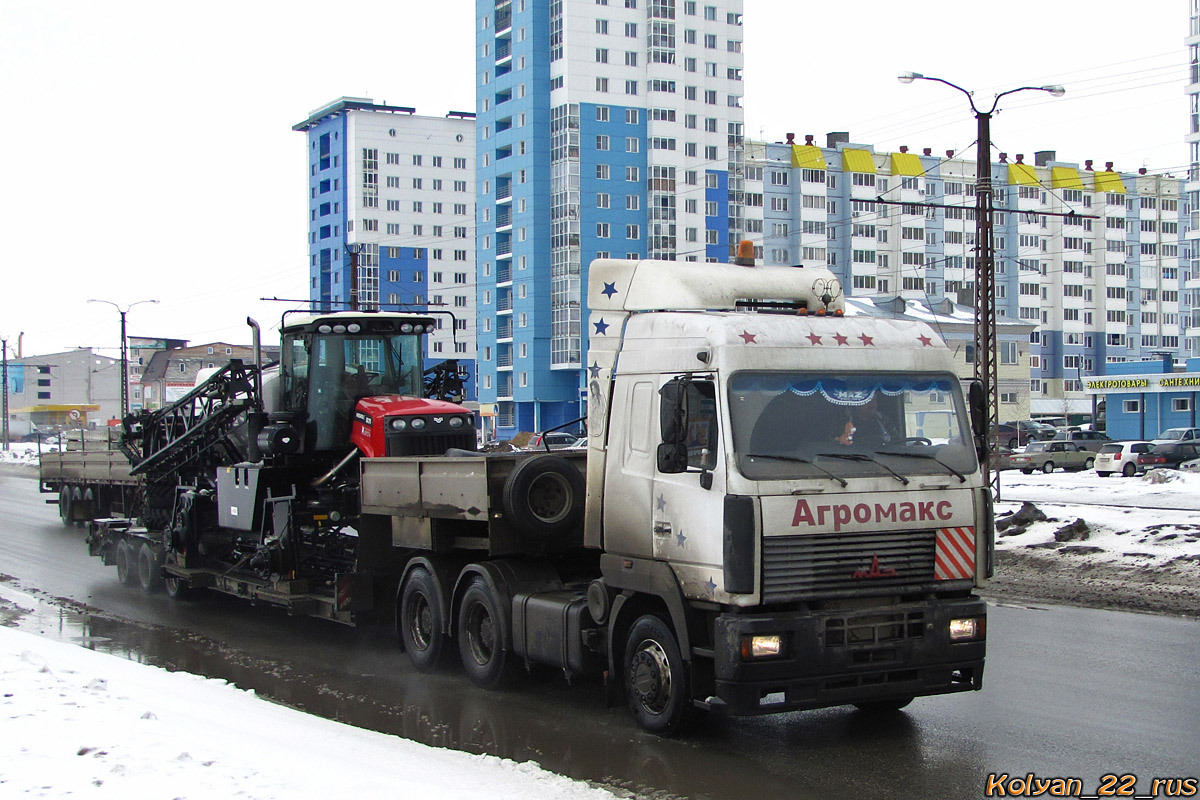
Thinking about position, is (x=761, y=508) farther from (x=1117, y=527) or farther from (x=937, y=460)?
(x=1117, y=527)

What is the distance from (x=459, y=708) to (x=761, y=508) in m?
3.40

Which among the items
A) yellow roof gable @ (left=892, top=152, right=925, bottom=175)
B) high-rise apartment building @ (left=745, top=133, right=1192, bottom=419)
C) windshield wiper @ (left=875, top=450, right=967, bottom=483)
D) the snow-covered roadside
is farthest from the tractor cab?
yellow roof gable @ (left=892, top=152, right=925, bottom=175)

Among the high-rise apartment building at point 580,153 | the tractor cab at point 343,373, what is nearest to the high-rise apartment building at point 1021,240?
the high-rise apartment building at point 580,153

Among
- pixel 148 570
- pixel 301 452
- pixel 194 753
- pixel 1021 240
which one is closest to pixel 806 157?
pixel 1021 240

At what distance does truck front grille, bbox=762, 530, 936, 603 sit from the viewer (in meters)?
7.39

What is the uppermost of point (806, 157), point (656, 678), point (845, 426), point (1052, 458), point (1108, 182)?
point (1108, 182)

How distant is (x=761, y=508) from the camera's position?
7.36m

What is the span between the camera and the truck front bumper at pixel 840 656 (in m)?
7.34

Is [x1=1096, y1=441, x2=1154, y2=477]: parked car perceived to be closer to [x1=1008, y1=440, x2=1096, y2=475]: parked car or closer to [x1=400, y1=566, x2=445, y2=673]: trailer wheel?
[x1=1008, y1=440, x2=1096, y2=475]: parked car

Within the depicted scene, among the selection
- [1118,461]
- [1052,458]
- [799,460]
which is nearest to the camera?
[799,460]

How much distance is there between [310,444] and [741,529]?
771 centimetres

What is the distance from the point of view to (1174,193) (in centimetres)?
12244

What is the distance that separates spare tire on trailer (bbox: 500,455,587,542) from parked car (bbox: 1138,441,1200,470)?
126 feet

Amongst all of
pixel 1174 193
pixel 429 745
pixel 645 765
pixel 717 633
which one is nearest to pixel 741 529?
pixel 717 633
